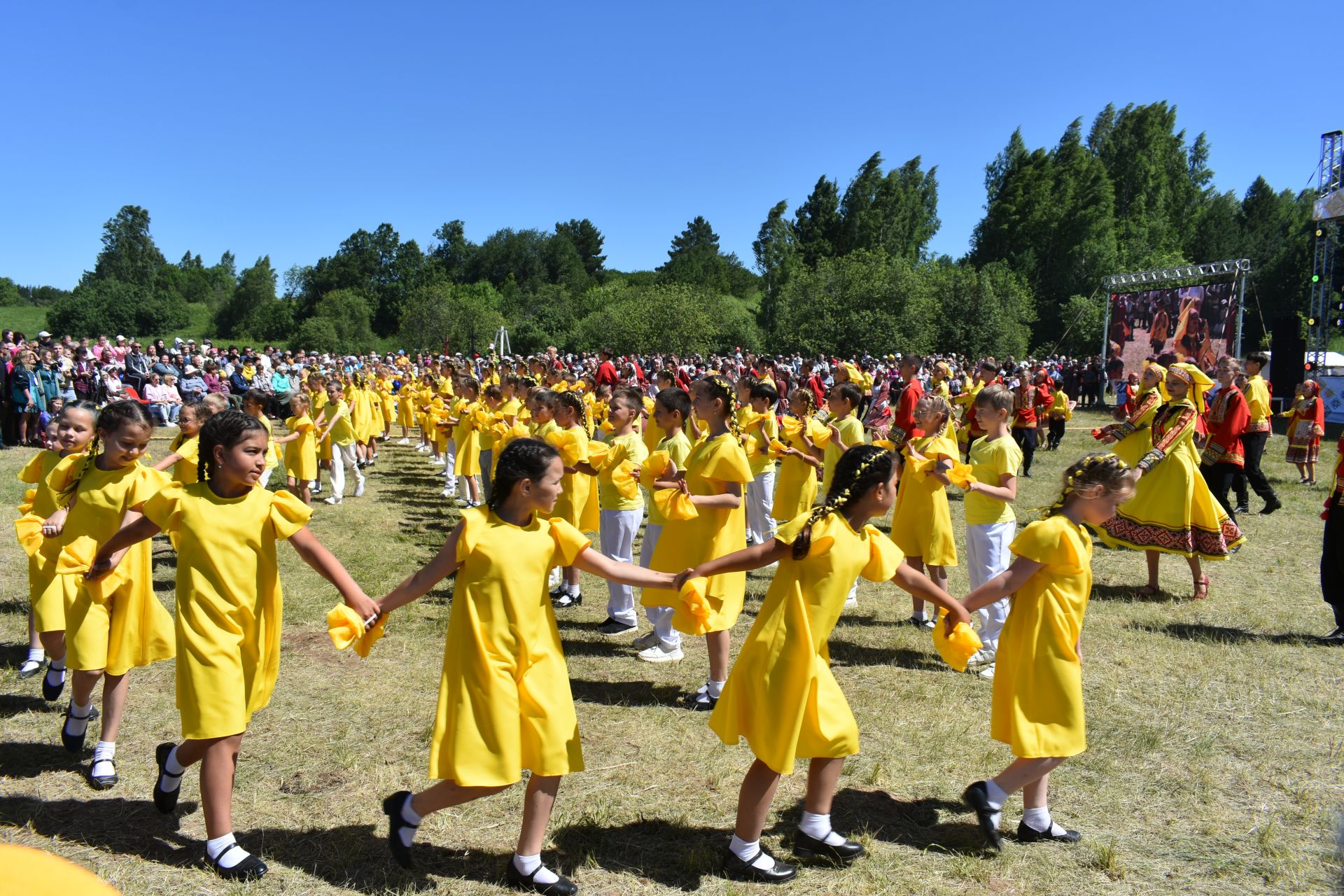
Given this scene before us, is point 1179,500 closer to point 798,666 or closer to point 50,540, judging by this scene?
point 798,666

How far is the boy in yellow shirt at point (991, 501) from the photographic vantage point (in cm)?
589

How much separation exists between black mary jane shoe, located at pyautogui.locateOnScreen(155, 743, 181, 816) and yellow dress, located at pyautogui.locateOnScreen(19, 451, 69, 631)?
1327 mm

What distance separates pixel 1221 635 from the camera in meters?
7.27

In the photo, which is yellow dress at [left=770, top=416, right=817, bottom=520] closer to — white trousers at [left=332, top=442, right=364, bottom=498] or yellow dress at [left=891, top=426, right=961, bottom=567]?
yellow dress at [left=891, top=426, right=961, bottom=567]

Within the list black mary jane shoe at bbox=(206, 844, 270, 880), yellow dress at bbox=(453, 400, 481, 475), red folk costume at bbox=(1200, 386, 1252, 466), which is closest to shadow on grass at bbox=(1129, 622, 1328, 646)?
red folk costume at bbox=(1200, 386, 1252, 466)

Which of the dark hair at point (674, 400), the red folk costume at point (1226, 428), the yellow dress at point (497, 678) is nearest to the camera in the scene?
the yellow dress at point (497, 678)

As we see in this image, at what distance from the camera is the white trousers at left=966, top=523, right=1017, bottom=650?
6246 millimetres

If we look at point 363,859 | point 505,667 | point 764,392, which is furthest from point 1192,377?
point 363,859

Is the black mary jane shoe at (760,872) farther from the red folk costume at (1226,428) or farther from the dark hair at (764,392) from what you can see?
the red folk costume at (1226,428)

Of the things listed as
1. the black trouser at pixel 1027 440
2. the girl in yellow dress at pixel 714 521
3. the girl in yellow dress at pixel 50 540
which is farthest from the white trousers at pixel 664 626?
the black trouser at pixel 1027 440

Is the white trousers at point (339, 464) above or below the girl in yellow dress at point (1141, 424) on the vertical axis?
below

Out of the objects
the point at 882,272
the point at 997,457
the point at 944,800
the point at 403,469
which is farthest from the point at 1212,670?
the point at 882,272

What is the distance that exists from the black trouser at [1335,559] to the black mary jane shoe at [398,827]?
7166 millimetres

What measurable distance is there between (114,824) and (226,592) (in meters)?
1.55
